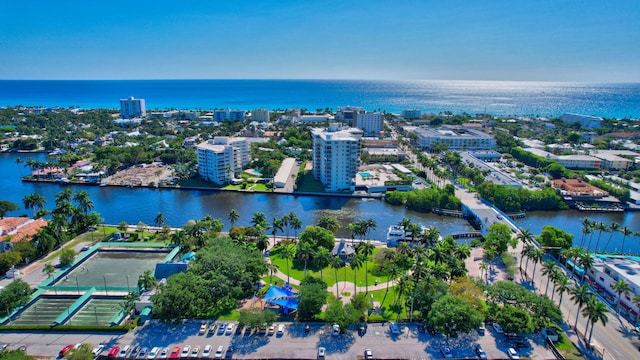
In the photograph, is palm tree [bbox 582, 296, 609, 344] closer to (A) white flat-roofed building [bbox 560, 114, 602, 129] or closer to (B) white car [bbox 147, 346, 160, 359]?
(B) white car [bbox 147, 346, 160, 359]

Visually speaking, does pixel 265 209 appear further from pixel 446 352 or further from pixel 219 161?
pixel 446 352

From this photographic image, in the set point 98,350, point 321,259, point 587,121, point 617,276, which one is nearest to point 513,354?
point 617,276

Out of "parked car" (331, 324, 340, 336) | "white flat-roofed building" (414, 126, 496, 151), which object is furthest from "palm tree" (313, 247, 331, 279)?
"white flat-roofed building" (414, 126, 496, 151)

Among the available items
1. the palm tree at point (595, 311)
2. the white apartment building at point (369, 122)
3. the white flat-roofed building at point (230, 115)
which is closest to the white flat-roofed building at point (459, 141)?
the white apartment building at point (369, 122)

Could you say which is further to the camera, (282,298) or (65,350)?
(282,298)

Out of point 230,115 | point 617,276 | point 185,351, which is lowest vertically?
point 185,351

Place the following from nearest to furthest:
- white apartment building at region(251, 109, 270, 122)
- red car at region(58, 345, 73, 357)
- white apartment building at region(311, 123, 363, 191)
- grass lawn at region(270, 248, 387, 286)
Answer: red car at region(58, 345, 73, 357) < grass lawn at region(270, 248, 387, 286) < white apartment building at region(311, 123, 363, 191) < white apartment building at region(251, 109, 270, 122)

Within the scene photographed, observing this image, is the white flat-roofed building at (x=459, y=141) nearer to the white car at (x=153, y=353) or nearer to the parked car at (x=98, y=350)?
the white car at (x=153, y=353)
